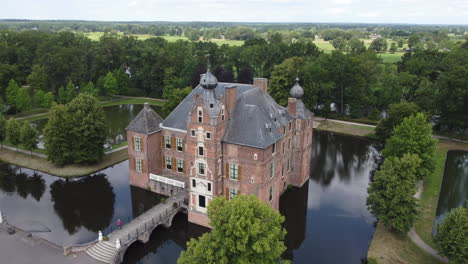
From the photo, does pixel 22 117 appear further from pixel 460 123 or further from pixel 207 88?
pixel 460 123

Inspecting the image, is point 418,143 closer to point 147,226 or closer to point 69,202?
point 147,226

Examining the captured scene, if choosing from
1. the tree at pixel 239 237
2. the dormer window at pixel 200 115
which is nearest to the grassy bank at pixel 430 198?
the tree at pixel 239 237

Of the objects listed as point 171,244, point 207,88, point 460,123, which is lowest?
point 171,244

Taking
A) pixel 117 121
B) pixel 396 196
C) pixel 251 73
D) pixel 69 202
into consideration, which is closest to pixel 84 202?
pixel 69 202

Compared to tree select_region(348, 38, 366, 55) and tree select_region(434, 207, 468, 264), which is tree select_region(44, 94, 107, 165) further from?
tree select_region(348, 38, 366, 55)

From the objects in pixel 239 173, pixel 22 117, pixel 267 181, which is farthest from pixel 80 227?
pixel 22 117

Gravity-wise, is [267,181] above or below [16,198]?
above
